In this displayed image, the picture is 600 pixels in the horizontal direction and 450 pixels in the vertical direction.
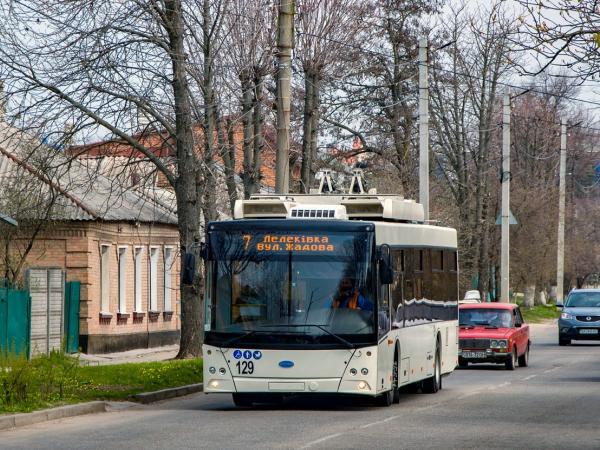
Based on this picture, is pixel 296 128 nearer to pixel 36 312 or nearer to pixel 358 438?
pixel 36 312

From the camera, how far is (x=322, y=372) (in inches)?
742

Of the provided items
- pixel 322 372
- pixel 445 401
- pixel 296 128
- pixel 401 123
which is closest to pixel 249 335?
pixel 322 372

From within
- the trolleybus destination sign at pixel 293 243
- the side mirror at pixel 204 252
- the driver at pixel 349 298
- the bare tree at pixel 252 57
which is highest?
the bare tree at pixel 252 57

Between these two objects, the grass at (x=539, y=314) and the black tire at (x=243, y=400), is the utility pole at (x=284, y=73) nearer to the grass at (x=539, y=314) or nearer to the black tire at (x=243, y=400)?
the black tire at (x=243, y=400)

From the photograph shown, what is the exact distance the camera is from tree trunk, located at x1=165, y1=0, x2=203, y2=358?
28.2 m

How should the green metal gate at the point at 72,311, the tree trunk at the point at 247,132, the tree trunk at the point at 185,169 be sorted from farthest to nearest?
the green metal gate at the point at 72,311 → the tree trunk at the point at 247,132 → the tree trunk at the point at 185,169

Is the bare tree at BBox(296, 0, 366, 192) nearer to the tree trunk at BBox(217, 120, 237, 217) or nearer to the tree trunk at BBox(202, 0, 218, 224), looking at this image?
the tree trunk at BBox(217, 120, 237, 217)

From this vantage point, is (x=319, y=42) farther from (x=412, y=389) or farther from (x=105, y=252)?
(x=412, y=389)

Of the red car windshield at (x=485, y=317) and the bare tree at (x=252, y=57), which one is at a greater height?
the bare tree at (x=252, y=57)

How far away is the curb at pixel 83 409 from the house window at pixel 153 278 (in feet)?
65.8

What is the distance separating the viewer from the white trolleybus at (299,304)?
1886cm

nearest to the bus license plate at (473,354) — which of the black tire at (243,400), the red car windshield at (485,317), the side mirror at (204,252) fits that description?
the red car windshield at (485,317)

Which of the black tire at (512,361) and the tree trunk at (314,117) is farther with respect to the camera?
the tree trunk at (314,117)

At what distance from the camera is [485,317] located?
105ft
